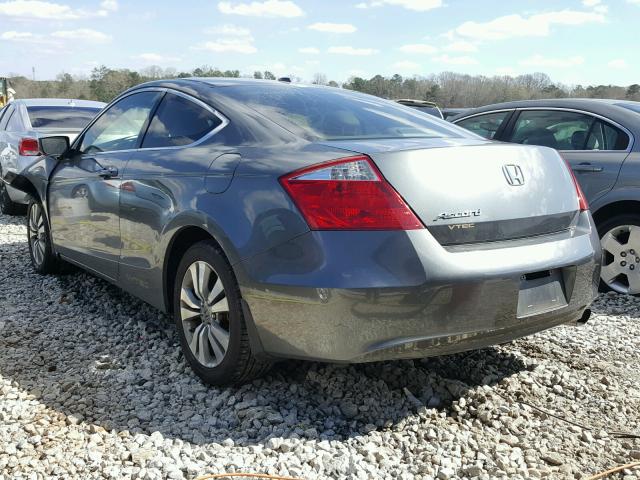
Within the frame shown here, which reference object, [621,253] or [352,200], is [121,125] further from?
[621,253]

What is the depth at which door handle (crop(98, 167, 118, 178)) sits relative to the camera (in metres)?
4.04

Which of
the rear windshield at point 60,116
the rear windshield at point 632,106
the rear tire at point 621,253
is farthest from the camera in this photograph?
the rear windshield at point 60,116

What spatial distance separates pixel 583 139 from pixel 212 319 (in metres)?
3.84

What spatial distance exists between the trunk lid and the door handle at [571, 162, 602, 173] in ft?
8.15

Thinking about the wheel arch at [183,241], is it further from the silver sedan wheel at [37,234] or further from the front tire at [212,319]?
the silver sedan wheel at [37,234]

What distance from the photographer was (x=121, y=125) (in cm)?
446

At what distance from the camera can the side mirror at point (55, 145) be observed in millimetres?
4930

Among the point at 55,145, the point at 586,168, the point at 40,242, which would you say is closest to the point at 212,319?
the point at 55,145

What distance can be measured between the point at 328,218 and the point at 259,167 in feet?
1.58

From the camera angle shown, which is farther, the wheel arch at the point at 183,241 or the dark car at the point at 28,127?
the dark car at the point at 28,127

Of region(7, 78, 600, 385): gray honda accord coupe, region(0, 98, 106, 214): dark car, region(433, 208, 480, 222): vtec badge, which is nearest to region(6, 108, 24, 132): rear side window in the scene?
region(0, 98, 106, 214): dark car

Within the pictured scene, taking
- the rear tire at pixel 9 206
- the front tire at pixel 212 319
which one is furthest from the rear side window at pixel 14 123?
the front tire at pixel 212 319

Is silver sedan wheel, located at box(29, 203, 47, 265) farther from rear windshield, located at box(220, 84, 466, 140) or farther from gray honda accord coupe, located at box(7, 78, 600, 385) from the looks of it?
rear windshield, located at box(220, 84, 466, 140)

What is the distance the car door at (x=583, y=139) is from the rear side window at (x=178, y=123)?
331 cm
